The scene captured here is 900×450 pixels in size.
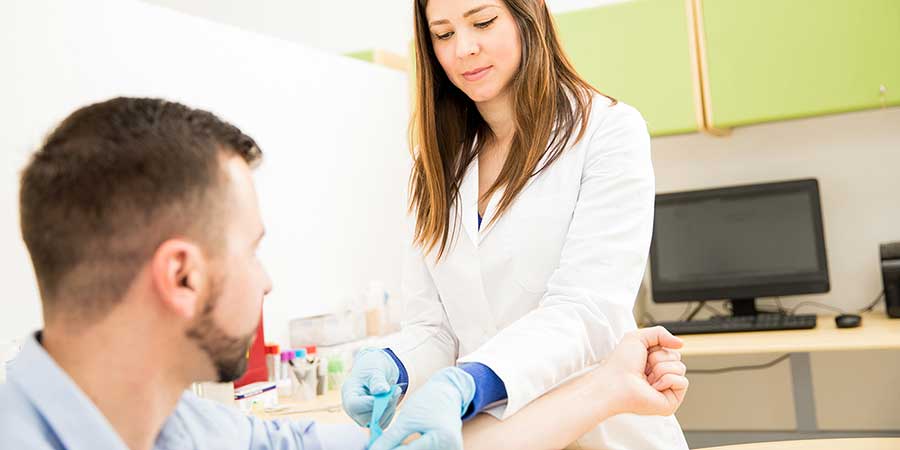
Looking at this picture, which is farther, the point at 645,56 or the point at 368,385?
the point at 645,56

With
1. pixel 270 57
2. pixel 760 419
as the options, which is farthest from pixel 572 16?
pixel 760 419

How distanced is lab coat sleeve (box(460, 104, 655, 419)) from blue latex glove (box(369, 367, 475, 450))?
63 mm

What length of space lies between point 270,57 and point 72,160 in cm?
201

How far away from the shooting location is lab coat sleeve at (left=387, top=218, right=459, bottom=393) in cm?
136

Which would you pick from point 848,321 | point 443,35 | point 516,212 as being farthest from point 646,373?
point 848,321

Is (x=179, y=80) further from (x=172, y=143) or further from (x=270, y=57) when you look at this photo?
(x=172, y=143)

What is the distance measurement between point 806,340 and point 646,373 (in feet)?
5.09

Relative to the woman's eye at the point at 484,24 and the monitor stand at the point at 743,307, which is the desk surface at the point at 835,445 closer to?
the woman's eye at the point at 484,24

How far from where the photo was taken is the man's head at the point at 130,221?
0.75m

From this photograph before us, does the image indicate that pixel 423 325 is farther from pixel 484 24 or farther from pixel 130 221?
pixel 130 221

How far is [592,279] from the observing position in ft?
3.85

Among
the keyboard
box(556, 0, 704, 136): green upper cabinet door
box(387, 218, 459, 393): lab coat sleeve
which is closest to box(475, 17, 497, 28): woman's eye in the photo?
box(387, 218, 459, 393): lab coat sleeve

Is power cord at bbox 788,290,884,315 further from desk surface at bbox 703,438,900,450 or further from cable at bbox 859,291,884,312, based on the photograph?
desk surface at bbox 703,438,900,450

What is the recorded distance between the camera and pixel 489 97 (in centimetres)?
139
